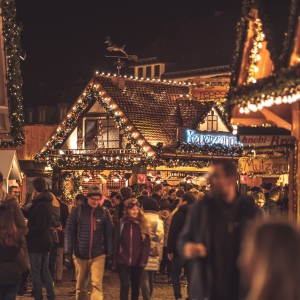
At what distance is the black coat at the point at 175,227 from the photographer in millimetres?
12539

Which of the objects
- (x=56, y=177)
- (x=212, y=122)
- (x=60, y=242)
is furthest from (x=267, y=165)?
(x=212, y=122)

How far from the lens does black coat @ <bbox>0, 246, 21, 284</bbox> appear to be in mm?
9180

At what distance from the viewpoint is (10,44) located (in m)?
14.0

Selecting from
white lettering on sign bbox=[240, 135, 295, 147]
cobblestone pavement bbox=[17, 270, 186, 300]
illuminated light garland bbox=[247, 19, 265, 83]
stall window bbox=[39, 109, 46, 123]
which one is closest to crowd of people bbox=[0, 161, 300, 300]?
cobblestone pavement bbox=[17, 270, 186, 300]

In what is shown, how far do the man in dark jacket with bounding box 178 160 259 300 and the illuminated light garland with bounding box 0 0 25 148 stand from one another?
821 cm

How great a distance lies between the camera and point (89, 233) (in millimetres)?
11266

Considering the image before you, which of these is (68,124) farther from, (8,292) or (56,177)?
(8,292)

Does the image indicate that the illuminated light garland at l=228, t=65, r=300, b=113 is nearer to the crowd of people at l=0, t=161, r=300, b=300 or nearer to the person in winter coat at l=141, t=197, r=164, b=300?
the crowd of people at l=0, t=161, r=300, b=300

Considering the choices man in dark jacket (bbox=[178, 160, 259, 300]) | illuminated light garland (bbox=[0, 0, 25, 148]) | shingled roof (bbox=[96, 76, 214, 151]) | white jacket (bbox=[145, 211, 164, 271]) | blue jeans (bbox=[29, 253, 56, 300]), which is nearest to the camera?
man in dark jacket (bbox=[178, 160, 259, 300])

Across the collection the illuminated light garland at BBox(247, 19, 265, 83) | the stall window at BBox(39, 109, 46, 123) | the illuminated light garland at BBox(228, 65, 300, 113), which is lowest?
the illuminated light garland at BBox(228, 65, 300, 113)

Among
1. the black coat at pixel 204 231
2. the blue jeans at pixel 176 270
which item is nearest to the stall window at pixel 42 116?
the blue jeans at pixel 176 270

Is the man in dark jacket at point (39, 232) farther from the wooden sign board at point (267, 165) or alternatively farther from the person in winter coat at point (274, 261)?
the person in winter coat at point (274, 261)

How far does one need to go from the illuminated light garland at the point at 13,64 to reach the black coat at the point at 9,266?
566cm

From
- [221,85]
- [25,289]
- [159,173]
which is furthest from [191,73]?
[25,289]
